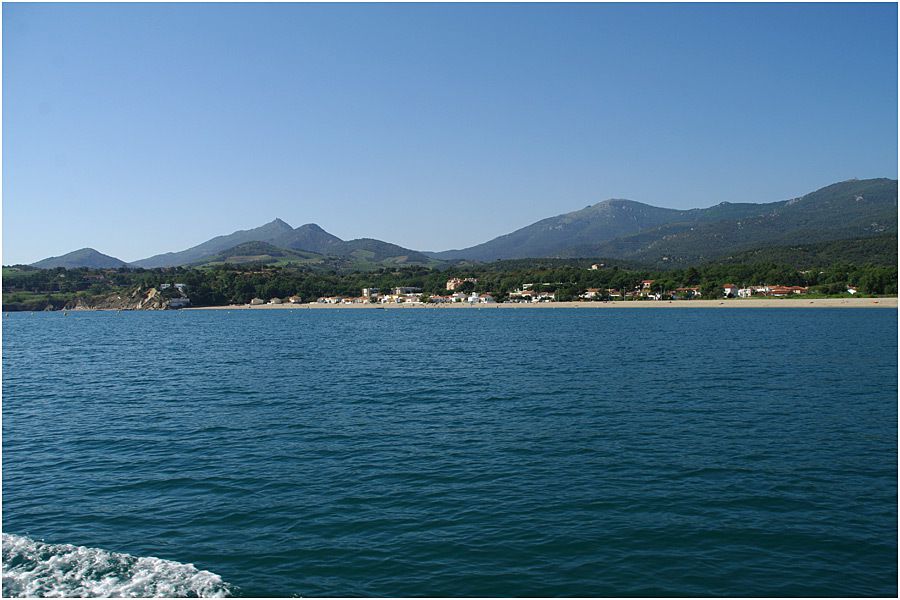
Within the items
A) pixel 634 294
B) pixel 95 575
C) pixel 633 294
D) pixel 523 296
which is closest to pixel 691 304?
pixel 634 294

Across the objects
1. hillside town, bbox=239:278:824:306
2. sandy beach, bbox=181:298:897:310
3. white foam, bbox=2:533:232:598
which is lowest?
white foam, bbox=2:533:232:598

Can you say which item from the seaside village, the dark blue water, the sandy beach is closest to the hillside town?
the seaside village

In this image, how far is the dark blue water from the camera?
11727mm

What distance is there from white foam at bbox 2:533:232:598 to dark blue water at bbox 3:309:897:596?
1.31 ft

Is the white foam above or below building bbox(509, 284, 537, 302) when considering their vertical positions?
below

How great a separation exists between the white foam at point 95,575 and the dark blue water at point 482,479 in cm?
40

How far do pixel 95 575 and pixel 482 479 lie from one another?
902 centimetres

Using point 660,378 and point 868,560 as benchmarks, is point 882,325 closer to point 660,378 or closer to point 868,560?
point 660,378

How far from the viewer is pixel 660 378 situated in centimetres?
3359

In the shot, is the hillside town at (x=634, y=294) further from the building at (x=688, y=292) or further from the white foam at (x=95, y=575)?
the white foam at (x=95, y=575)

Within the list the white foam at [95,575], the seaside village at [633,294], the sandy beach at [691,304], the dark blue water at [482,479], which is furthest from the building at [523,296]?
the white foam at [95,575]

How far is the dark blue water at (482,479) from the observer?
1173 cm

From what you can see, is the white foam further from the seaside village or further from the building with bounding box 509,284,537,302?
the building with bounding box 509,284,537,302

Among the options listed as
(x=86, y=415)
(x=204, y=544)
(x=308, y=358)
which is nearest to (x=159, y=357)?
(x=308, y=358)
